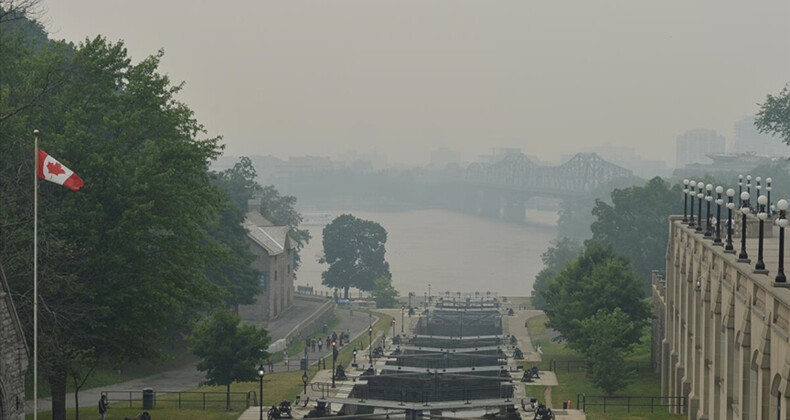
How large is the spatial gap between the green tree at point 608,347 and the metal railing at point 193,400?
1511 cm

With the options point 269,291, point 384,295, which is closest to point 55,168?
point 269,291

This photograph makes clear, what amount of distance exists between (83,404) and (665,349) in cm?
2524

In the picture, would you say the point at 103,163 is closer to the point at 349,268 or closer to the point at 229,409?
the point at 229,409

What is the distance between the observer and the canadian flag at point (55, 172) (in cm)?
3559

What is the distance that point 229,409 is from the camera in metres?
52.7

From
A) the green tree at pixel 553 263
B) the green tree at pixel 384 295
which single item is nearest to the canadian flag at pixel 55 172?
the green tree at pixel 553 263

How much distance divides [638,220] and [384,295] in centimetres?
2798

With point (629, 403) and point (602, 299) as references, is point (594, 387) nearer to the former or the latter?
point (629, 403)

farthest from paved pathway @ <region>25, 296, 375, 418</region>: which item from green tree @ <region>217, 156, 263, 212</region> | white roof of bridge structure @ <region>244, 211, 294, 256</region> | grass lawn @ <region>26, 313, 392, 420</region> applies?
green tree @ <region>217, 156, 263, 212</region>

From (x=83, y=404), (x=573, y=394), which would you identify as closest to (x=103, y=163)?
(x=83, y=404)

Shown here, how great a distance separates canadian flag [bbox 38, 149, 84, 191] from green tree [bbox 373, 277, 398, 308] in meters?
95.2

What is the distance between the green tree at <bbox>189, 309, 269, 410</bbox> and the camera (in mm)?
56656

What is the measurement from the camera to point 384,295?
432 feet

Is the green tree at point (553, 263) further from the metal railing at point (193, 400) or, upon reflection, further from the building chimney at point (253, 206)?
the metal railing at point (193, 400)
